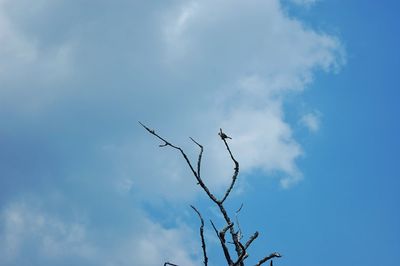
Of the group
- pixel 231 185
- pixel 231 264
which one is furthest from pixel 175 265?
pixel 231 185

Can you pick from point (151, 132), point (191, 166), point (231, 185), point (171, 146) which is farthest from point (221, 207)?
point (151, 132)

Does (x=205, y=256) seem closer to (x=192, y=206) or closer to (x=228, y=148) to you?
(x=192, y=206)

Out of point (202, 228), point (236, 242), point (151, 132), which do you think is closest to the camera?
point (202, 228)

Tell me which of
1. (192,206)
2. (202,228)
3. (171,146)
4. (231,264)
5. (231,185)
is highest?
(171,146)

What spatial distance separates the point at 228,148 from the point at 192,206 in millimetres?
859

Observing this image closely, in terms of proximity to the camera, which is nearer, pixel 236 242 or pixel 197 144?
pixel 236 242

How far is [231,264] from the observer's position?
419 centimetres

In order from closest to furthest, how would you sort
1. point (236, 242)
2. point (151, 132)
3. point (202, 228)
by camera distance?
1. point (202, 228)
2. point (236, 242)
3. point (151, 132)

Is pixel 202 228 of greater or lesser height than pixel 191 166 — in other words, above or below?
below

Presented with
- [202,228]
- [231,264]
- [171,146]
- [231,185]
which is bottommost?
[231,264]

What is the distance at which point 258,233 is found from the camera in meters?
4.29

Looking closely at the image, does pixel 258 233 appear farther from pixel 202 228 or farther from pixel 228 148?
pixel 228 148

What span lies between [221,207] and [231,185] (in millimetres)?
330

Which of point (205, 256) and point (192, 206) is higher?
point (192, 206)
